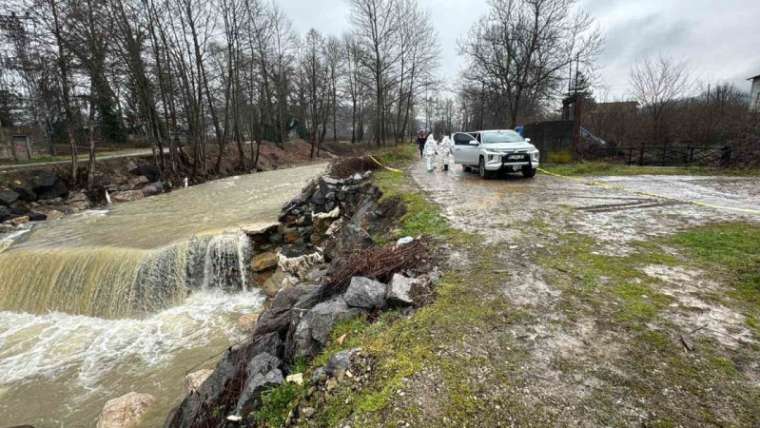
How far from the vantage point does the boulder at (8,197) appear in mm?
14109

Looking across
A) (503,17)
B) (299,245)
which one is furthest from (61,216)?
(503,17)

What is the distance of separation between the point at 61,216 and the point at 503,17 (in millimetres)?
24170

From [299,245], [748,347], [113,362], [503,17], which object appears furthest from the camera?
[503,17]

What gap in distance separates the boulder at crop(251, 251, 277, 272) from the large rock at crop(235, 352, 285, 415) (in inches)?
227

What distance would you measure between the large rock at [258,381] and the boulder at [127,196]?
18.1 meters

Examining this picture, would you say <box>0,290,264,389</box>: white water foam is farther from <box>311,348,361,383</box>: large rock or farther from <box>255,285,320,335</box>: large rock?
<box>311,348,361,383</box>: large rock

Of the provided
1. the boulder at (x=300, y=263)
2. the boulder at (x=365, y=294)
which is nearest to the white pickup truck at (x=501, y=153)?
the boulder at (x=300, y=263)

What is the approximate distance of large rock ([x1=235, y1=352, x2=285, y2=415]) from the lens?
2.94 metres

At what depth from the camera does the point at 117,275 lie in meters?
8.24

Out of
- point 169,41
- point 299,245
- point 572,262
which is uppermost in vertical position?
point 169,41

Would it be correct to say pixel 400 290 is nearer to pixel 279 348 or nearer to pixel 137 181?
pixel 279 348

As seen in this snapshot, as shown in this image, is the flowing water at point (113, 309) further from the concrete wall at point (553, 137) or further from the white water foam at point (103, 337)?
the concrete wall at point (553, 137)

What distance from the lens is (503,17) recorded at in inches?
776

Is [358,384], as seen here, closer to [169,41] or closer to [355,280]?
[355,280]
